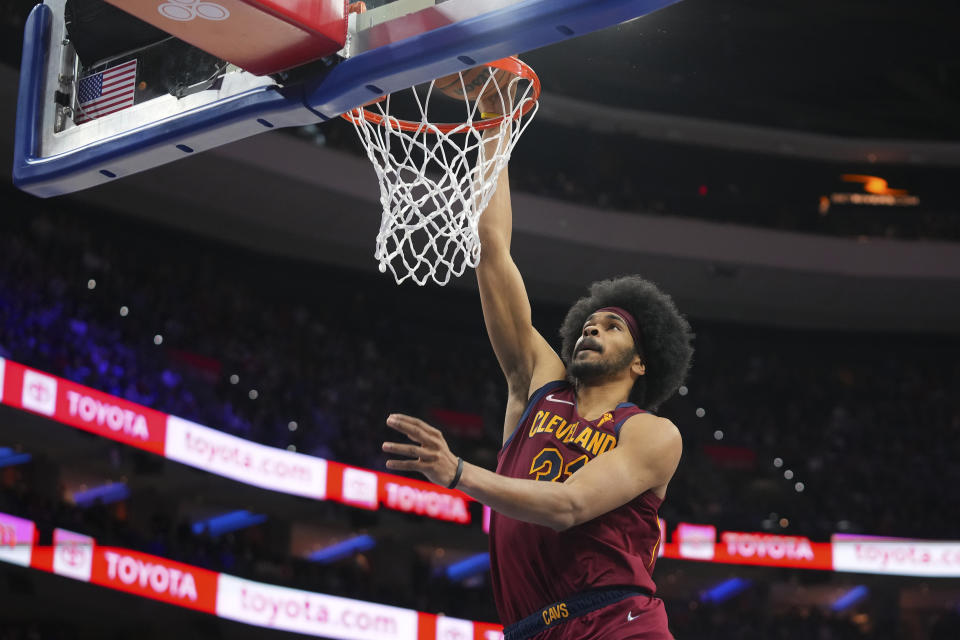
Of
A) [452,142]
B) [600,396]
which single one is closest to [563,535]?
[600,396]

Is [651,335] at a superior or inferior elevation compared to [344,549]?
inferior

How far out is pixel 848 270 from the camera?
1828cm

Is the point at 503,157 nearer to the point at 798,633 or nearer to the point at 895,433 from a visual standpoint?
the point at 798,633

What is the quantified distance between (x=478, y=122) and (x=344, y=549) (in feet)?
45.2

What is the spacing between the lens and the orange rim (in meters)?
3.49

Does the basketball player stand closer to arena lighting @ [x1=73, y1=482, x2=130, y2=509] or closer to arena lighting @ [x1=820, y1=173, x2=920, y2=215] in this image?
arena lighting @ [x1=73, y1=482, x2=130, y2=509]

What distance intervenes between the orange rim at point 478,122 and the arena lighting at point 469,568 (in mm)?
13476

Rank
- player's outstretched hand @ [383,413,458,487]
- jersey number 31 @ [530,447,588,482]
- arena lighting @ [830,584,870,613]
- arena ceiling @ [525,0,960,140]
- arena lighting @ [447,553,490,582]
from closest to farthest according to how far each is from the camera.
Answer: player's outstretched hand @ [383,413,458,487]
jersey number 31 @ [530,447,588,482]
arena lighting @ [447,553,490,582]
arena ceiling @ [525,0,960,140]
arena lighting @ [830,584,870,613]

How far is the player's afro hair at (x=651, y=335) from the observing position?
137 inches

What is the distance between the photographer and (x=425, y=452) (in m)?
2.41

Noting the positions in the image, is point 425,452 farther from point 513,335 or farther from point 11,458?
point 11,458

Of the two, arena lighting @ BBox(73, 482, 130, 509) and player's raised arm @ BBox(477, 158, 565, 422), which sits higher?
arena lighting @ BBox(73, 482, 130, 509)

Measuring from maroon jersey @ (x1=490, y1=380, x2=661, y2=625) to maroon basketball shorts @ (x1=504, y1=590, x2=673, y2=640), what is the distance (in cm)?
3

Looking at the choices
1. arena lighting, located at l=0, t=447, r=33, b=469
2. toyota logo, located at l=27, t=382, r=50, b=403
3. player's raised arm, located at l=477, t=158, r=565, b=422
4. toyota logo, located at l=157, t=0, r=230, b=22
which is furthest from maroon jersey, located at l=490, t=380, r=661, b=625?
arena lighting, located at l=0, t=447, r=33, b=469
